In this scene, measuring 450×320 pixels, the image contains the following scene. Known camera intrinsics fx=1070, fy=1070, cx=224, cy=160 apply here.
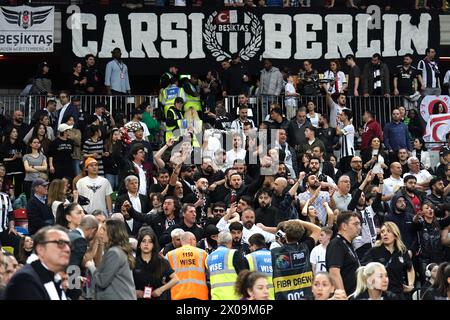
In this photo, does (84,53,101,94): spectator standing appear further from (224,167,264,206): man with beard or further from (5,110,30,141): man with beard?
(224,167,264,206): man with beard

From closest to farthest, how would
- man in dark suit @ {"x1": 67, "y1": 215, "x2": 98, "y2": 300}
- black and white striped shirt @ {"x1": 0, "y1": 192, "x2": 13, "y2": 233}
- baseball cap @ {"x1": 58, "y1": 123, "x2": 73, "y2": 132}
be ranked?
man in dark suit @ {"x1": 67, "y1": 215, "x2": 98, "y2": 300}
black and white striped shirt @ {"x1": 0, "y1": 192, "x2": 13, "y2": 233}
baseball cap @ {"x1": 58, "y1": 123, "x2": 73, "y2": 132}

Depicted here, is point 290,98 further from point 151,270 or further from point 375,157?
point 151,270

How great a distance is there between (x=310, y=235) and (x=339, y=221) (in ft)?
3.85

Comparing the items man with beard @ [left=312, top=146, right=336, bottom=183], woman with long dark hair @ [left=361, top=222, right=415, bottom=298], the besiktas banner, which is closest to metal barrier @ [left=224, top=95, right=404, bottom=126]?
the besiktas banner

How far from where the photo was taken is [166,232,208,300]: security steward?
482 inches

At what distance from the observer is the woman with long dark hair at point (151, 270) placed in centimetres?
1169

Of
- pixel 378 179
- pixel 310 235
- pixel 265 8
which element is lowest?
pixel 310 235

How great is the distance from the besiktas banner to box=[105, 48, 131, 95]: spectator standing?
689mm

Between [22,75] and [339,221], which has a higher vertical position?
[22,75]

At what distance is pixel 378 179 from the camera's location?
19156 millimetres

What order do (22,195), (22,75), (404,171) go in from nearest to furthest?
(22,195) < (404,171) < (22,75)
